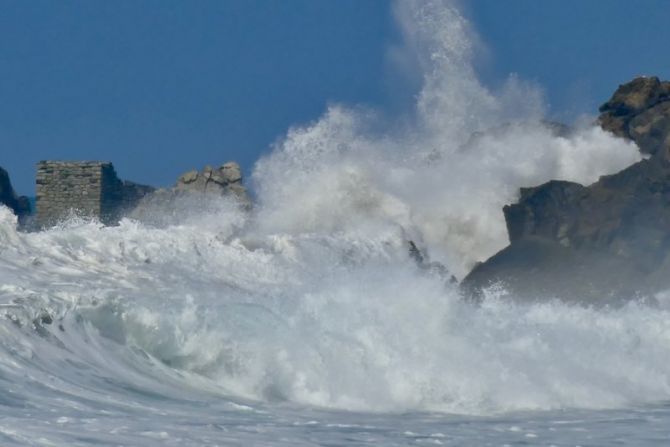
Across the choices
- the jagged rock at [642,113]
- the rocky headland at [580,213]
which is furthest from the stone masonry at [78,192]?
the jagged rock at [642,113]

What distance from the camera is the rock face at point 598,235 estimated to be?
67.2ft

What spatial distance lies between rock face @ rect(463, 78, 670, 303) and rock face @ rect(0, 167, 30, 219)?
1042cm

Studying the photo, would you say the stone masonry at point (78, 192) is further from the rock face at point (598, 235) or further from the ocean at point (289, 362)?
the ocean at point (289, 362)

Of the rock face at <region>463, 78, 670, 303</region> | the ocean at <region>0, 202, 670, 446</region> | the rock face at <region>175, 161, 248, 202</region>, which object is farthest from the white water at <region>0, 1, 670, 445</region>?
the rock face at <region>175, 161, 248, 202</region>

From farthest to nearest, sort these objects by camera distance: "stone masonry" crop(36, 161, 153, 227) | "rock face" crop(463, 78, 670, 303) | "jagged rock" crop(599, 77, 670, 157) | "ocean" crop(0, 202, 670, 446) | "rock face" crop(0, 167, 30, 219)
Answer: "rock face" crop(0, 167, 30, 219) < "stone masonry" crop(36, 161, 153, 227) < "jagged rock" crop(599, 77, 670, 157) < "rock face" crop(463, 78, 670, 303) < "ocean" crop(0, 202, 670, 446)

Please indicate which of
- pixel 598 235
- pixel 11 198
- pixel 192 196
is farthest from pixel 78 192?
pixel 598 235

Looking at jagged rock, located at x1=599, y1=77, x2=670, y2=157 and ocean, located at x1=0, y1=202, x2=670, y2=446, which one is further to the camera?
jagged rock, located at x1=599, y1=77, x2=670, y2=157

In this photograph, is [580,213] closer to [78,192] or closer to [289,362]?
[78,192]

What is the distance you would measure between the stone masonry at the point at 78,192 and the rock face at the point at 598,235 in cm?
836

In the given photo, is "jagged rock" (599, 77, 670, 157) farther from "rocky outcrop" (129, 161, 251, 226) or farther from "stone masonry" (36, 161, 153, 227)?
"stone masonry" (36, 161, 153, 227)

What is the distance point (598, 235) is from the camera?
72.1 feet

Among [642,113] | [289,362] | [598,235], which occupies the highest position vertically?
[642,113]

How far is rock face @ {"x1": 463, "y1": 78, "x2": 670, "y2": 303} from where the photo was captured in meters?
20.5

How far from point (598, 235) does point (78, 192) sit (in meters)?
11.0
